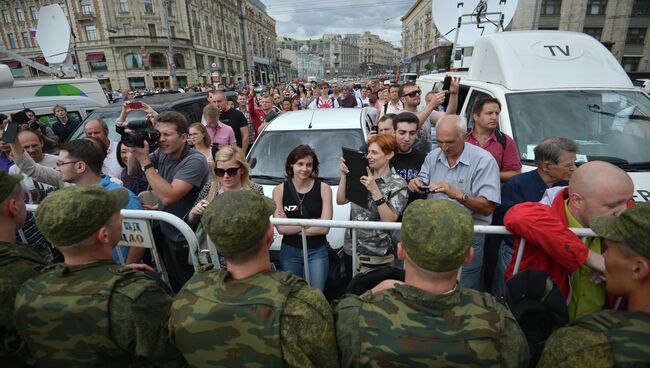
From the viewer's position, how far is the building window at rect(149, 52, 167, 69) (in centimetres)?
4697

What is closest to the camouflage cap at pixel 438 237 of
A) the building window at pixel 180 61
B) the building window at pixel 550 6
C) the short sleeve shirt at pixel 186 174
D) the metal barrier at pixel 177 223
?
the metal barrier at pixel 177 223

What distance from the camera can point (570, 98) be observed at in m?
3.73

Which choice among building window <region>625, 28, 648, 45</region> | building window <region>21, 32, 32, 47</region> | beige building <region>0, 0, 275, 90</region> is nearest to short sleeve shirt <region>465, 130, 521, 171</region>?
beige building <region>0, 0, 275, 90</region>

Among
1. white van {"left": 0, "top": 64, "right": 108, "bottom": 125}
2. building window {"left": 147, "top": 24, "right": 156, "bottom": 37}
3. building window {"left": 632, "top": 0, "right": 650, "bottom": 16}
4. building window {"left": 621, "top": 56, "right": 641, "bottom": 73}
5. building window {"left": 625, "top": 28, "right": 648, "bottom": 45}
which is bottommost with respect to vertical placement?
white van {"left": 0, "top": 64, "right": 108, "bottom": 125}

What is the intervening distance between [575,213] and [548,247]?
0.33m

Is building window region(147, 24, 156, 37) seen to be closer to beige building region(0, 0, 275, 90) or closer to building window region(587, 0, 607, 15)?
beige building region(0, 0, 275, 90)

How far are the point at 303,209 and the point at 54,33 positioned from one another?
1205 cm

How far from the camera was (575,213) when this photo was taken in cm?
179

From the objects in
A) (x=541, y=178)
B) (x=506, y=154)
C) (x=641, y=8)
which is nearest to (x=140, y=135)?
(x=541, y=178)

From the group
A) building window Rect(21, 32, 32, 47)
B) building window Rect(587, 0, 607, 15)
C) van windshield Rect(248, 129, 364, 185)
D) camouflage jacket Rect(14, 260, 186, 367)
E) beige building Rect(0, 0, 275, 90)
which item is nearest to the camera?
camouflage jacket Rect(14, 260, 186, 367)

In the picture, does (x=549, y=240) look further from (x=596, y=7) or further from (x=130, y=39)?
(x=130, y=39)

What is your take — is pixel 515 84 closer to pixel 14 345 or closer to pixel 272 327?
pixel 272 327

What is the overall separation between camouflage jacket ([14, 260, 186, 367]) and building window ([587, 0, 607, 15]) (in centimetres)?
4746

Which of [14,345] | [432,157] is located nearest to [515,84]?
[432,157]
